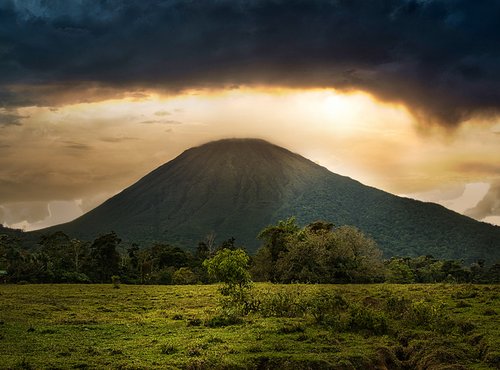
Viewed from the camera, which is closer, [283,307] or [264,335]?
[264,335]

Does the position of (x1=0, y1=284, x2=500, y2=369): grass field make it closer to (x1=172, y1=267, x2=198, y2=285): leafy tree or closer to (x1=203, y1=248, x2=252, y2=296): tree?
(x1=203, y1=248, x2=252, y2=296): tree

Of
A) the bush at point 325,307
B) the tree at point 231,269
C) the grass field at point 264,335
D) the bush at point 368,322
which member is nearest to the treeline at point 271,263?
the tree at point 231,269

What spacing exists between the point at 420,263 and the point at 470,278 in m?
12.0

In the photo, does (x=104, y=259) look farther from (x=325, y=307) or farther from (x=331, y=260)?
(x=325, y=307)

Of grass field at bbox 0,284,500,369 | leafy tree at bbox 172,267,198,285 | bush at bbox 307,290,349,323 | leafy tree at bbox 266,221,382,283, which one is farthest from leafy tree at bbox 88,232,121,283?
bush at bbox 307,290,349,323

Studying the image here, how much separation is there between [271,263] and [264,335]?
44065 mm

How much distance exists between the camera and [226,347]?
2188 cm

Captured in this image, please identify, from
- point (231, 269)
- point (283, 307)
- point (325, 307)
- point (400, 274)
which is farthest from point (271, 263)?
point (325, 307)

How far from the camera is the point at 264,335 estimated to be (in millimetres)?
24406

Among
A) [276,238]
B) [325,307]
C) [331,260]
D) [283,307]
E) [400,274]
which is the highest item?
[276,238]

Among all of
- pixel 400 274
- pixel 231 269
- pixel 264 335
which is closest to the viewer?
pixel 264 335

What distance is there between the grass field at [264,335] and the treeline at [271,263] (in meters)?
24.7

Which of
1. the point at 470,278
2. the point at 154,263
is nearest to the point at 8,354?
the point at 154,263

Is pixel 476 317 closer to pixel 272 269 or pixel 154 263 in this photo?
pixel 272 269
